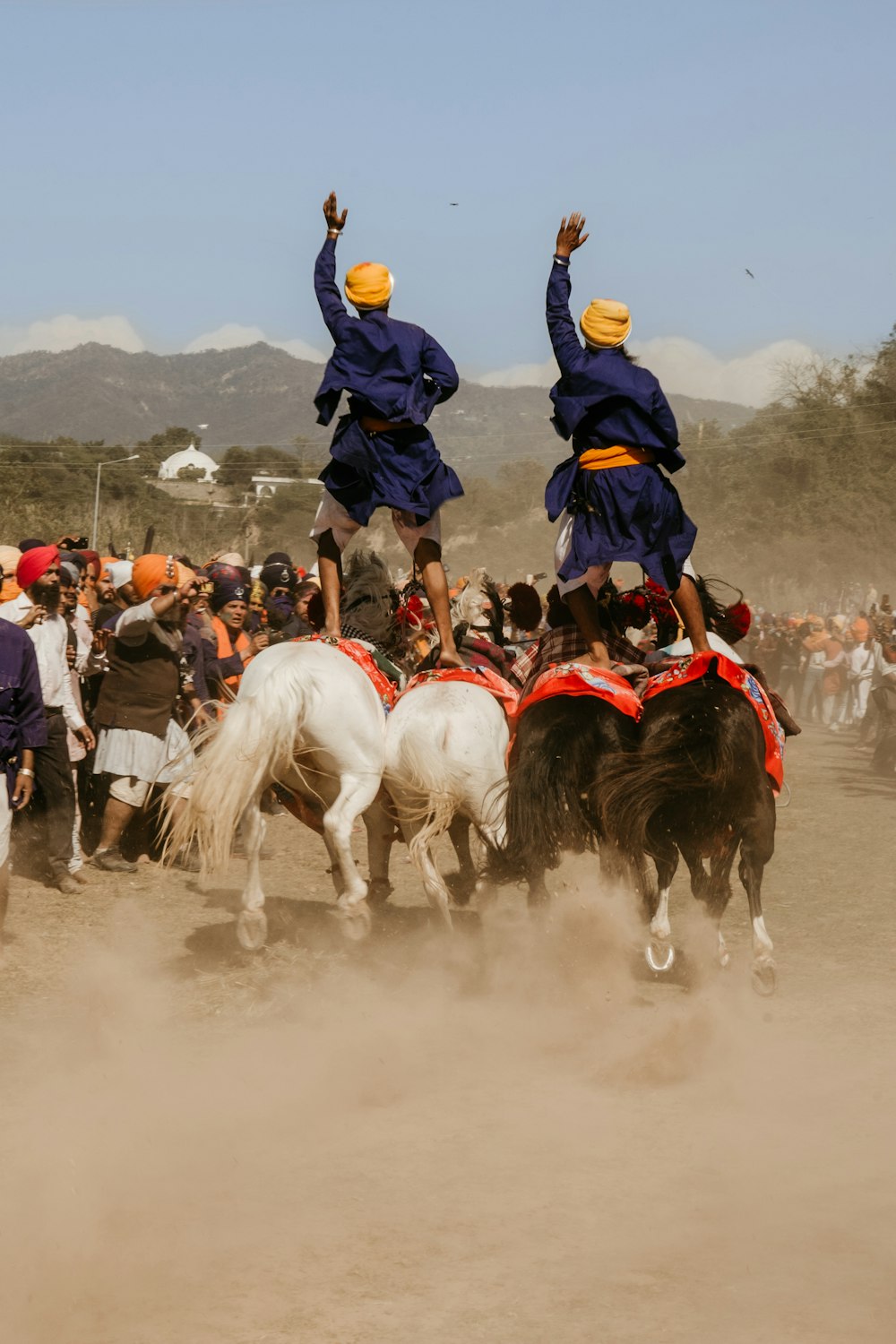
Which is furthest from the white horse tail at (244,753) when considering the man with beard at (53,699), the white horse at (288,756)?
the man with beard at (53,699)

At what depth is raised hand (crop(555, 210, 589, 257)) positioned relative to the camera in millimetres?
6809

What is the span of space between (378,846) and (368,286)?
9.33ft

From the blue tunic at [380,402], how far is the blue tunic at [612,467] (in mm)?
651

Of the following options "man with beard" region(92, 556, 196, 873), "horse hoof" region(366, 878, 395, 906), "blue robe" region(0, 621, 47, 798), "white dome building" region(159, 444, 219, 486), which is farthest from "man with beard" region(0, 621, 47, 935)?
"white dome building" region(159, 444, 219, 486)

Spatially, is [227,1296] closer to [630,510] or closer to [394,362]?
[630,510]

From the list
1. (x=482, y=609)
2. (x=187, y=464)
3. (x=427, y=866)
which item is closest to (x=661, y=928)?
(x=427, y=866)

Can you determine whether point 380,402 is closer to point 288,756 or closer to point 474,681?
point 474,681

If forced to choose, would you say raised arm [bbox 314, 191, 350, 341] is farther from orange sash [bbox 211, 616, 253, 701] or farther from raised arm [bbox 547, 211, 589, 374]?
orange sash [bbox 211, 616, 253, 701]

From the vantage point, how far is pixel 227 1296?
3701mm

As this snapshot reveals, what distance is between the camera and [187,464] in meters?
116

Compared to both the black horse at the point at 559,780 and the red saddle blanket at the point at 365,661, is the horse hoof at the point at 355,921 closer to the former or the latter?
the black horse at the point at 559,780

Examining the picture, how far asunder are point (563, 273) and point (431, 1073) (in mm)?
3516

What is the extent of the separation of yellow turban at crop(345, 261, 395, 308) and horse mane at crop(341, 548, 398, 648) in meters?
1.29

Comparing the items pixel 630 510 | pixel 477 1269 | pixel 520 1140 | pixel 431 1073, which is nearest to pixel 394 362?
pixel 630 510
